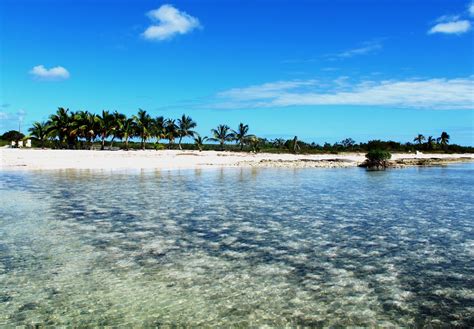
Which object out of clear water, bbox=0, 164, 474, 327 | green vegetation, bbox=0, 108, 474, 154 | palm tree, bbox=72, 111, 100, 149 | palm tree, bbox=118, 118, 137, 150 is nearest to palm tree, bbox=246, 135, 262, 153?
green vegetation, bbox=0, 108, 474, 154

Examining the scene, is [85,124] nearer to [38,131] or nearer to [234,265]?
[38,131]

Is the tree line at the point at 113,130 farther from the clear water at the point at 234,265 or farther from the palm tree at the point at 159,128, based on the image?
the clear water at the point at 234,265

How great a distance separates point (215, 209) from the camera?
17078mm

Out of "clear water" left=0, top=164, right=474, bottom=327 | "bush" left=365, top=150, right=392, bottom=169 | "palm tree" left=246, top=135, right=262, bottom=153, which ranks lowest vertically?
"clear water" left=0, top=164, right=474, bottom=327

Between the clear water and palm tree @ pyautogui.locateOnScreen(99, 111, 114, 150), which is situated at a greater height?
palm tree @ pyautogui.locateOnScreen(99, 111, 114, 150)

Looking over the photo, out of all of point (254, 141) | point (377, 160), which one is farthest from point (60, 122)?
point (377, 160)

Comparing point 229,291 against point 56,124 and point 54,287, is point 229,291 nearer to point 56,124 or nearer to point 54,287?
point 54,287

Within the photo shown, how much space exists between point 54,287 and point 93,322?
1.90 meters

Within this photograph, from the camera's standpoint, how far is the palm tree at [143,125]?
8380 cm

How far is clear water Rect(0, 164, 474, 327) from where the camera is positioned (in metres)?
6.39

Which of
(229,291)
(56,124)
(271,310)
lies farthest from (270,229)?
(56,124)

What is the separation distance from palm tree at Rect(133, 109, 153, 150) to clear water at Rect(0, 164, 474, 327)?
6740cm

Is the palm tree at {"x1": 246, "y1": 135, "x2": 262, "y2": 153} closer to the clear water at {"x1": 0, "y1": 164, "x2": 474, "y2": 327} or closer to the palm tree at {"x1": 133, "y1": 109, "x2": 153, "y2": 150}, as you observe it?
the palm tree at {"x1": 133, "y1": 109, "x2": 153, "y2": 150}

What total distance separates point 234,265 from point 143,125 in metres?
79.4
